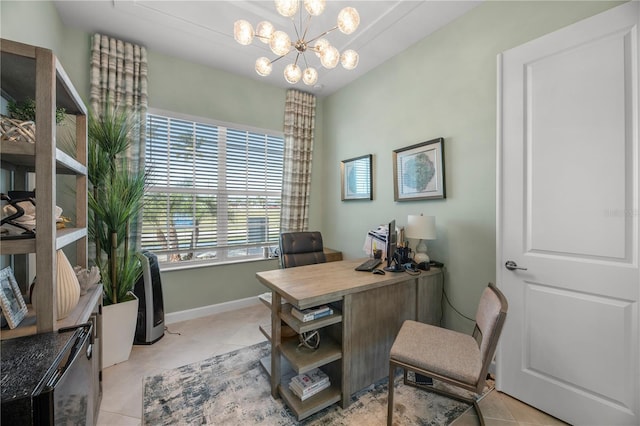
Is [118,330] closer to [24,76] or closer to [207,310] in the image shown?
[207,310]

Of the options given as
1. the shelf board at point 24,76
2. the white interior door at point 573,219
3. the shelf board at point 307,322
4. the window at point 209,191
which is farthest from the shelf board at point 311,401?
the shelf board at point 24,76

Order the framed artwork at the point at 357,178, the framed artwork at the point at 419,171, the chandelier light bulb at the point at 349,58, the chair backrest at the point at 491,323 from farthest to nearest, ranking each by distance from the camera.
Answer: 1. the framed artwork at the point at 357,178
2. the framed artwork at the point at 419,171
3. the chandelier light bulb at the point at 349,58
4. the chair backrest at the point at 491,323

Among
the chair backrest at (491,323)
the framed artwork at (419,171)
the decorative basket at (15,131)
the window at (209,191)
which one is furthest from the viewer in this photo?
the window at (209,191)

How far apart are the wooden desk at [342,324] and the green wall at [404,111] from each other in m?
0.73

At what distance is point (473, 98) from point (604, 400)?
2163mm

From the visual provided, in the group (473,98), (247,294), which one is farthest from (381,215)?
(247,294)

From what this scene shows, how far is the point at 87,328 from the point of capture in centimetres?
111

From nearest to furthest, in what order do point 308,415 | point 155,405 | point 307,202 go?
point 308,415, point 155,405, point 307,202

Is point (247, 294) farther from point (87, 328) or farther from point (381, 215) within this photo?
point (87, 328)

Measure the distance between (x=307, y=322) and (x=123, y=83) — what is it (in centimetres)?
295

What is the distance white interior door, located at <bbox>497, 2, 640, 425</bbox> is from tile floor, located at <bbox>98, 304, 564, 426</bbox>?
0.17 meters

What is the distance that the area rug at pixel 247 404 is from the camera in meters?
1.55

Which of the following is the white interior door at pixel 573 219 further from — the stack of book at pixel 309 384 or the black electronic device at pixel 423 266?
the stack of book at pixel 309 384

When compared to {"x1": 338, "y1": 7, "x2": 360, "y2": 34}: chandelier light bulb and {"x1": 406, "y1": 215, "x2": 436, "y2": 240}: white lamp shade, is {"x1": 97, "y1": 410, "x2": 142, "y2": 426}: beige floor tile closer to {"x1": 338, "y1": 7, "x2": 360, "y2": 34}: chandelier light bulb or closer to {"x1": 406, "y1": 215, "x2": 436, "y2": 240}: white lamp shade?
{"x1": 406, "y1": 215, "x2": 436, "y2": 240}: white lamp shade
